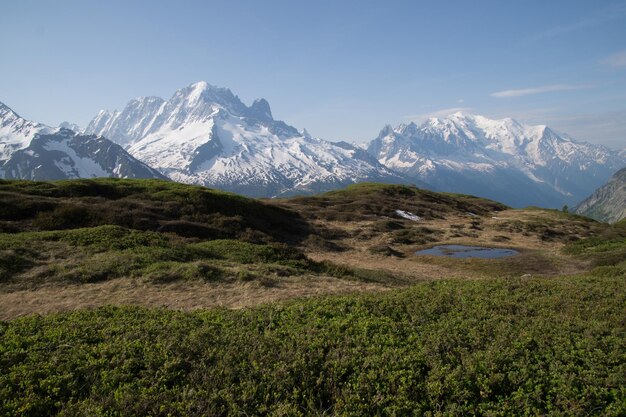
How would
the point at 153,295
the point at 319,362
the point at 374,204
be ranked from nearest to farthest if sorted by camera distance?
the point at 319,362, the point at 153,295, the point at 374,204

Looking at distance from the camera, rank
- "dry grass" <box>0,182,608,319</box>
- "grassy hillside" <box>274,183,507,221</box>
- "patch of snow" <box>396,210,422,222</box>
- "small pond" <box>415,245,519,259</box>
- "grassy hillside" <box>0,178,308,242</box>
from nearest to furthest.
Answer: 1. "dry grass" <box>0,182,608,319</box>
2. "grassy hillside" <box>0,178,308,242</box>
3. "small pond" <box>415,245,519,259</box>
4. "grassy hillside" <box>274,183,507,221</box>
5. "patch of snow" <box>396,210,422,222</box>

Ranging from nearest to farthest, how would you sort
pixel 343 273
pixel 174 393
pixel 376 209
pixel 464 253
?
pixel 174 393 → pixel 343 273 → pixel 464 253 → pixel 376 209

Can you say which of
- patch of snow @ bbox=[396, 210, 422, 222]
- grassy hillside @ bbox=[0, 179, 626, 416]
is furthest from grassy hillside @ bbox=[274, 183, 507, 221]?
grassy hillside @ bbox=[0, 179, 626, 416]

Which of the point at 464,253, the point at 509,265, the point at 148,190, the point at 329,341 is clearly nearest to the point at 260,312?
the point at 329,341

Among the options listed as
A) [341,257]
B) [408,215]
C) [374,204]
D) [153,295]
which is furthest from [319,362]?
[374,204]

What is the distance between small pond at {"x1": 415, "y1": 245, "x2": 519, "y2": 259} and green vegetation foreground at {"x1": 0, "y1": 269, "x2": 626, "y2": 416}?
35.1 m

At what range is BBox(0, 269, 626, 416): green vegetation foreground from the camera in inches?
368

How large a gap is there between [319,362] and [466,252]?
45.2 meters

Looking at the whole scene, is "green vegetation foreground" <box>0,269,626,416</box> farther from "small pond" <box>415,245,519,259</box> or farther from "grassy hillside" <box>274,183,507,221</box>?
"grassy hillside" <box>274,183,507,221</box>

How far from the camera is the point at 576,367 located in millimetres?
10648

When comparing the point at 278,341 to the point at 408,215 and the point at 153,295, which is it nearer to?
the point at 153,295

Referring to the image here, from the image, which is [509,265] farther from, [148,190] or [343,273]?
[148,190]

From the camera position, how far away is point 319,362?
1105 cm

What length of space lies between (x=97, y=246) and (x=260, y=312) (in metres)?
19.1
